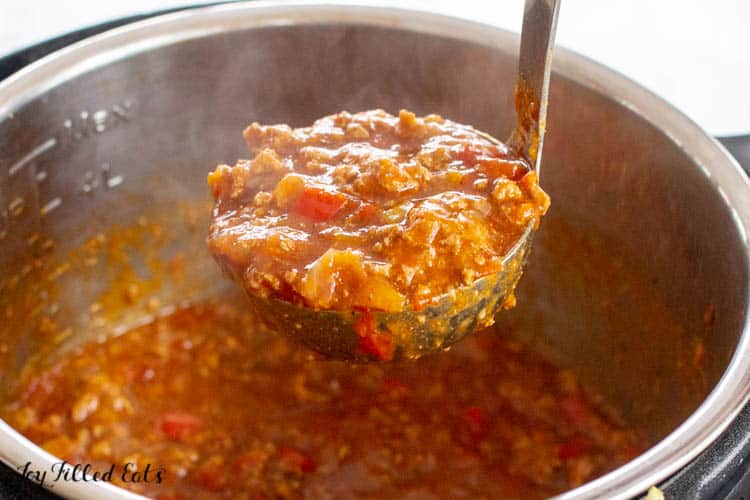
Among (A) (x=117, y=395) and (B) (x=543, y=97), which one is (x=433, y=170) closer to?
(B) (x=543, y=97)

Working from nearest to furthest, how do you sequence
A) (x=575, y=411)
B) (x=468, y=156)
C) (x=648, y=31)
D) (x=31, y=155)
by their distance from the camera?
(x=468, y=156), (x=31, y=155), (x=575, y=411), (x=648, y=31)

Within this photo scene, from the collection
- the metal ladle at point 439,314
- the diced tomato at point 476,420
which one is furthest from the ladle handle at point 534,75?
the diced tomato at point 476,420

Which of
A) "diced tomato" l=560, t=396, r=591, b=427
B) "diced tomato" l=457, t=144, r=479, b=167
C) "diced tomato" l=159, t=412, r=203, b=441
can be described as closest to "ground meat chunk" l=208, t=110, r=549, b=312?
"diced tomato" l=457, t=144, r=479, b=167

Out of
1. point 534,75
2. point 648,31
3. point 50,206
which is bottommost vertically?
point 50,206

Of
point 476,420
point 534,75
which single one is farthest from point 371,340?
point 476,420

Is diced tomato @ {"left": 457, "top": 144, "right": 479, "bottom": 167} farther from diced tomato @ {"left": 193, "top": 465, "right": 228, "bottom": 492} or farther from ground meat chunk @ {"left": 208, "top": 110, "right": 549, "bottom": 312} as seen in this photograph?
diced tomato @ {"left": 193, "top": 465, "right": 228, "bottom": 492}

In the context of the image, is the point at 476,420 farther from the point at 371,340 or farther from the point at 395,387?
the point at 371,340
